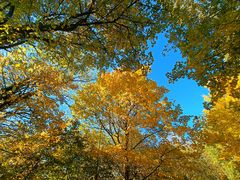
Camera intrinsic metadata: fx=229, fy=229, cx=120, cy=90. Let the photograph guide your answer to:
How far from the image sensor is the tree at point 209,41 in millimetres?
5207

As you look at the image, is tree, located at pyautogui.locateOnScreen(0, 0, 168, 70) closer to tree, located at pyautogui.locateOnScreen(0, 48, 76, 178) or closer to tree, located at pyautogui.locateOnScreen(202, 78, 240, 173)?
tree, located at pyautogui.locateOnScreen(0, 48, 76, 178)

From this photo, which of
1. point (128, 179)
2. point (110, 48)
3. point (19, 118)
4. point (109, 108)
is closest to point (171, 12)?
point (110, 48)

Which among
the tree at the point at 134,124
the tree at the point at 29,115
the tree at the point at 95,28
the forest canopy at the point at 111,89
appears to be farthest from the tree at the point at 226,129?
the tree at the point at 29,115

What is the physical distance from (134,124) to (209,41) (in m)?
5.47

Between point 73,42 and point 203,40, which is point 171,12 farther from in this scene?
point 73,42

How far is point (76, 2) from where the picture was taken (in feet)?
18.2

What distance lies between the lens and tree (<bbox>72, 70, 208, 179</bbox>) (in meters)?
9.12

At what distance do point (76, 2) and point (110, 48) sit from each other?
59.6 inches

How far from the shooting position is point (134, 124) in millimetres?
9938

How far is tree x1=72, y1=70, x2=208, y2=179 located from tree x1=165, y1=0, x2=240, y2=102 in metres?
2.76

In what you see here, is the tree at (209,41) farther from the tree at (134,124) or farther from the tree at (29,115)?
the tree at (29,115)

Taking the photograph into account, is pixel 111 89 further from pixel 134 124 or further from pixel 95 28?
pixel 95 28

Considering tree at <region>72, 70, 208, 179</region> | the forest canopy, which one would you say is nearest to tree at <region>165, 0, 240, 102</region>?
the forest canopy

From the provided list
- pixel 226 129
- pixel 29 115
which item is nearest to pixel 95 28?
pixel 29 115
